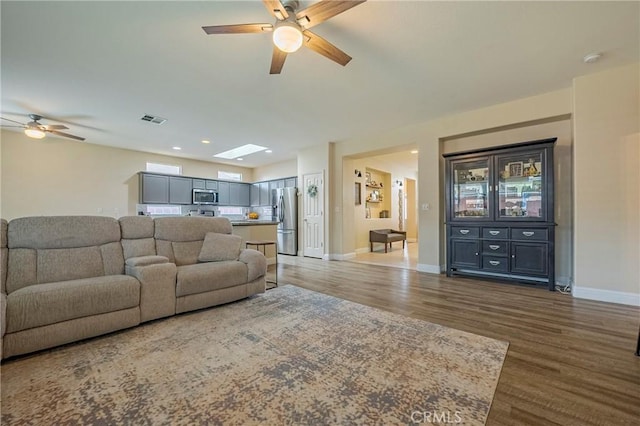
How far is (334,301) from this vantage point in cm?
309

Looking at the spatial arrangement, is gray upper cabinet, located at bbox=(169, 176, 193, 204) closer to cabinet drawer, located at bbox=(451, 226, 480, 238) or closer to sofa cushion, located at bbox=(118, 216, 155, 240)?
sofa cushion, located at bbox=(118, 216, 155, 240)

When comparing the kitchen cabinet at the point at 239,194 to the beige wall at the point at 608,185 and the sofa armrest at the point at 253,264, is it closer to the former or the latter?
the sofa armrest at the point at 253,264

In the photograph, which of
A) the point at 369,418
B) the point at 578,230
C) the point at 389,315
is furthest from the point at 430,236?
the point at 369,418

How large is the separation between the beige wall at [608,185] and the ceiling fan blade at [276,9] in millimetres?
3739

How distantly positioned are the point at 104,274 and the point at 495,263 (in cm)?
503

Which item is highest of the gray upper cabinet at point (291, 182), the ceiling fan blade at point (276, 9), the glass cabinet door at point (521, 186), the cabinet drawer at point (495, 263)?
the ceiling fan blade at point (276, 9)

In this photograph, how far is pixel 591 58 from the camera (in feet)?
9.24

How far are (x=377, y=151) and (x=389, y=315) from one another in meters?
3.84

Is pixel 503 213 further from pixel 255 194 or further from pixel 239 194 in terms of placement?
pixel 239 194

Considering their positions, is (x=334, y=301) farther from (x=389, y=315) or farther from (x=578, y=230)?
(x=578, y=230)

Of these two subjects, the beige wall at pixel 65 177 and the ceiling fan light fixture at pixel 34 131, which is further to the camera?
the beige wall at pixel 65 177

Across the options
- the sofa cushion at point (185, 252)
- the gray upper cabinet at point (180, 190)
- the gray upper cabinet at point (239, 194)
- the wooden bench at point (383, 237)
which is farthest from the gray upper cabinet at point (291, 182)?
the sofa cushion at point (185, 252)

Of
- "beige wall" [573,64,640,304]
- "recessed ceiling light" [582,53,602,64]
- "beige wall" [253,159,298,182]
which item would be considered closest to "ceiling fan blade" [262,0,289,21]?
"recessed ceiling light" [582,53,602,64]

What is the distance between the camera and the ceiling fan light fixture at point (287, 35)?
198cm
